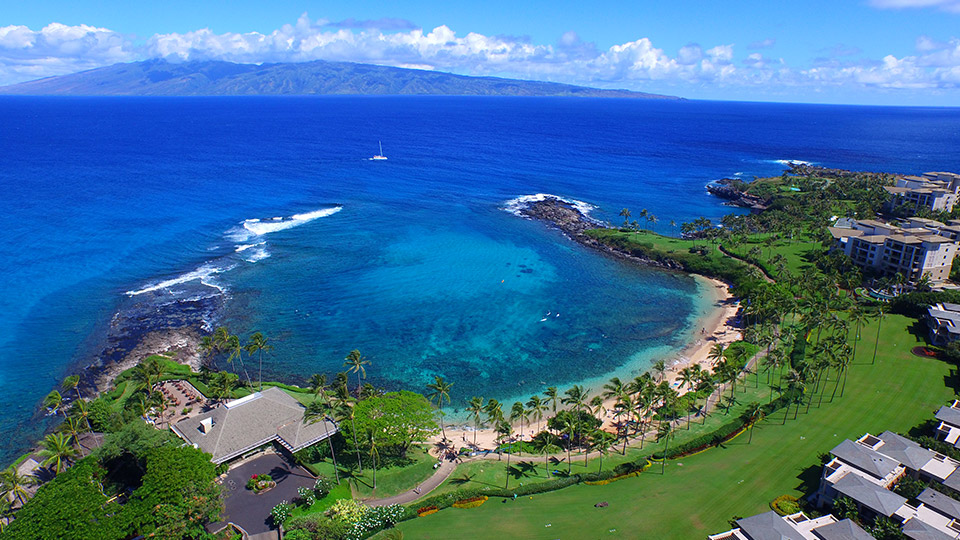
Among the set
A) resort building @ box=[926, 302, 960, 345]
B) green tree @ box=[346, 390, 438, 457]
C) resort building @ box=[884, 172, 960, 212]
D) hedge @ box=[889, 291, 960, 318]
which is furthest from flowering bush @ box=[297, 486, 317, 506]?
resort building @ box=[884, 172, 960, 212]

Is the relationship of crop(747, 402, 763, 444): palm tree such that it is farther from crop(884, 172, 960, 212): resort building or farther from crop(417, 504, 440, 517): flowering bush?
crop(884, 172, 960, 212): resort building

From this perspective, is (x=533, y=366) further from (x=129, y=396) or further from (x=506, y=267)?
(x=129, y=396)

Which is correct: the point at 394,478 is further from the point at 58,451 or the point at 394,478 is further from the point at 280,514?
the point at 58,451

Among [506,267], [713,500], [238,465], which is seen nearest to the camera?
[713,500]

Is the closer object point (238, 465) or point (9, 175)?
point (238, 465)

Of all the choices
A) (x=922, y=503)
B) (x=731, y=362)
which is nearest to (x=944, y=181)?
(x=731, y=362)

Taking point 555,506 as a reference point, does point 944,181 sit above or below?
above

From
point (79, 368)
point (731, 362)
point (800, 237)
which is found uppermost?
point (800, 237)
